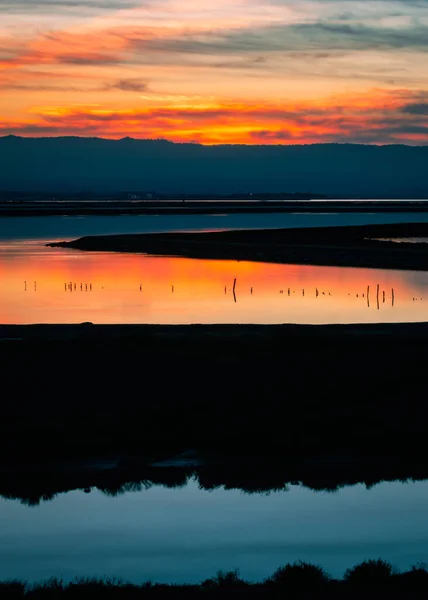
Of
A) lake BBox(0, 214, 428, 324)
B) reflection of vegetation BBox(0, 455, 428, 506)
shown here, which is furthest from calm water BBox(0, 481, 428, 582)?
lake BBox(0, 214, 428, 324)

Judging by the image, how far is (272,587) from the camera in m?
9.59

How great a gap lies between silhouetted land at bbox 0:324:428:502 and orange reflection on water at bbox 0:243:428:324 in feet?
30.7

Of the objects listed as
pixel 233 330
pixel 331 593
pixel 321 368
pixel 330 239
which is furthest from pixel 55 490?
pixel 330 239

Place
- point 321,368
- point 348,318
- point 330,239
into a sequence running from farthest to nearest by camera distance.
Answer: point 330,239
point 348,318
point 321,368

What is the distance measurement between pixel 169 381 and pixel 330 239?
65447mm

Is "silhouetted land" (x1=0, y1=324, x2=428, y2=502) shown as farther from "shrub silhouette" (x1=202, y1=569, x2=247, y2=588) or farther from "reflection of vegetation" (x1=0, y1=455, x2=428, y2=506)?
"shrub silhouette" (x1=202, y1=569, x2=247, y2=588)

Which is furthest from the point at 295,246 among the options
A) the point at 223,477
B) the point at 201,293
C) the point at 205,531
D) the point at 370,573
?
the point at 370,573

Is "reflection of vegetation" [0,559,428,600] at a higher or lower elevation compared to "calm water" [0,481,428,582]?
lower

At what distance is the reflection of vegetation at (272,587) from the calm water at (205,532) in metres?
0.39

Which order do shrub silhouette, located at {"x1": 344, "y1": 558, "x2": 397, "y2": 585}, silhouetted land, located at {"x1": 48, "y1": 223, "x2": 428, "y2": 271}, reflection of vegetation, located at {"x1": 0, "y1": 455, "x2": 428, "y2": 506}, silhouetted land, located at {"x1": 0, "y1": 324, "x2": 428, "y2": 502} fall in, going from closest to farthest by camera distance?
shrub silhouette, located at {"x1": 344, "y1": 558, "x2": 397, "y2": 585} → reflection of vegetation, located at {"x1": 0, "y1": 455, "x2": 428, "y2": 506} → silhouetted land, located at {"x1": 0, "y1": 324, "x2": 428, "y2": 502} → silhouetted land, located at {"x1": 48, "y1": 223, "x2": 428, "y2": 271}

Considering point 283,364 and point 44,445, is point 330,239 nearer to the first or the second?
point 283,364

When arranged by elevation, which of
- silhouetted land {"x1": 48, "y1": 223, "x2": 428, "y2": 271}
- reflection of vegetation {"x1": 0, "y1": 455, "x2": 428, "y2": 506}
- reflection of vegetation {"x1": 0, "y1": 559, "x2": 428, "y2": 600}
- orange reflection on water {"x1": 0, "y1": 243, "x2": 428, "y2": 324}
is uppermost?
silhouetted land {"x1": 48, "y1": 223, "x2": 428, "y2": 271}

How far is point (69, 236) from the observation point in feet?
321

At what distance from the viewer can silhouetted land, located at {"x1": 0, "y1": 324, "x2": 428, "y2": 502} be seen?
1409 centimetres
